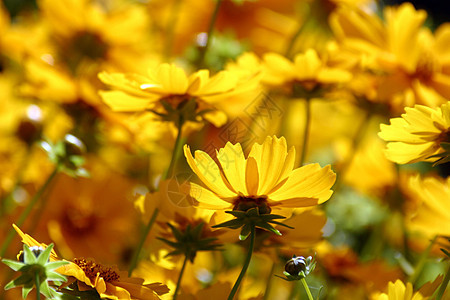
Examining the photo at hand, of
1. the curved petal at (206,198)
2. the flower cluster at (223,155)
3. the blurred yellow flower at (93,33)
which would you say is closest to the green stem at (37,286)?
the flower cluster at (223,155)

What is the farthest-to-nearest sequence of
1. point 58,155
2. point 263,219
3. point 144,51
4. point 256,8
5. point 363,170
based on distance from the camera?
point 256,8 → point 144,51 → point 363,170 → point 58,155 → point 263,219

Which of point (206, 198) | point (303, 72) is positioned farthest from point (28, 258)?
point (303, 72)

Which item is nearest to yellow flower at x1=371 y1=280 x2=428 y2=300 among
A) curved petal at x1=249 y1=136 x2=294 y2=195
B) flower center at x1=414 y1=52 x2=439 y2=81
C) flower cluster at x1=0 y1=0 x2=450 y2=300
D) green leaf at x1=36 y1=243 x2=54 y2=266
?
flower cluster at x1=0 y1=0 x2=450 y2=300

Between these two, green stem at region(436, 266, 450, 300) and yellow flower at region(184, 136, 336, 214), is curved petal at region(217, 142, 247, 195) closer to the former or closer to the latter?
yellow flower at region(184, 136, 336, 214)

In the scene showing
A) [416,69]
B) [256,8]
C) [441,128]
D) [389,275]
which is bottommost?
[389,275]

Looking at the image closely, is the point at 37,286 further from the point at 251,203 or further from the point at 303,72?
the point at 303,72

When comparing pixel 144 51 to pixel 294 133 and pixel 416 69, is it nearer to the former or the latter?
pixel 294 133

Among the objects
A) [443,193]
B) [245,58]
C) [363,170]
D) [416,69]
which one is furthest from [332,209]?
[443,193]
